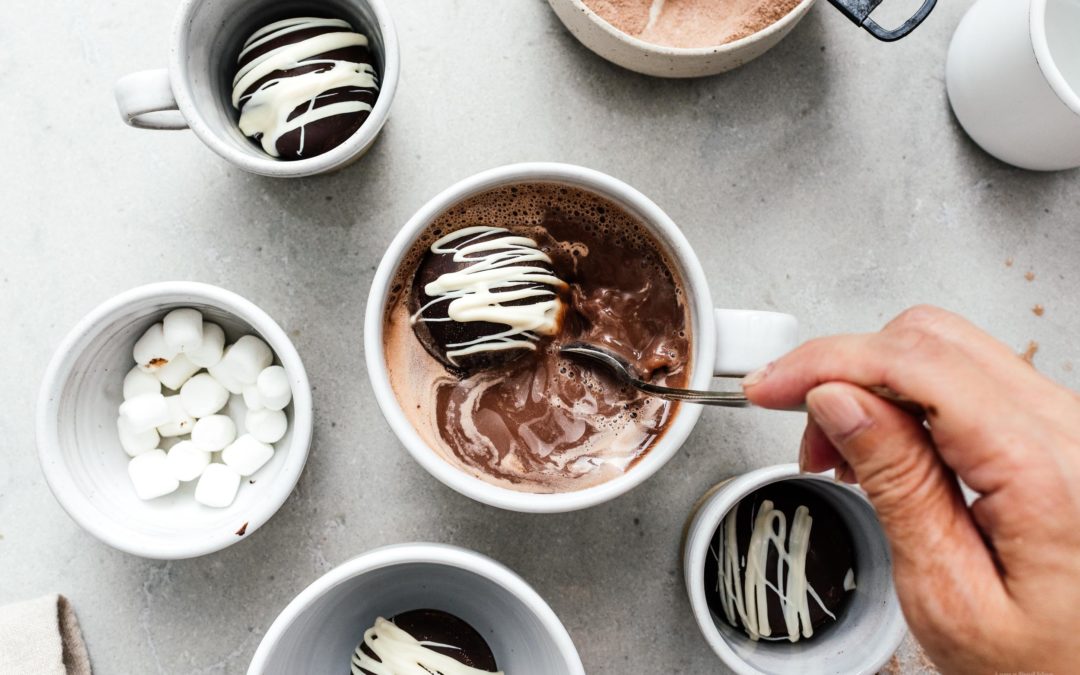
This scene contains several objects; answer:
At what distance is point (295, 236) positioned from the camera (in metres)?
1.07

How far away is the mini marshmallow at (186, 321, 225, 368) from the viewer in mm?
990

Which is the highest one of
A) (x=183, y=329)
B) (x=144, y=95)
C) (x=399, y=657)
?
(x=144, y=95)

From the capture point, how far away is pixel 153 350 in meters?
0.97

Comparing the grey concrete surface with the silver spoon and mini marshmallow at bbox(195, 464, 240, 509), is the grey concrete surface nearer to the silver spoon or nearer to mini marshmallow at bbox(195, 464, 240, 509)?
mini marshmallow at bbox(195, 464, 240, 509)

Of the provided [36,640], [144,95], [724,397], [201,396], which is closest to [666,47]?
[724,397]

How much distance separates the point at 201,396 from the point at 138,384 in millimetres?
73

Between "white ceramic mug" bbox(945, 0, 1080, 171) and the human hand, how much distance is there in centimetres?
46

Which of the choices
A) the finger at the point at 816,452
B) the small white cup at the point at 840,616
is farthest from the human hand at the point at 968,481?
the small white cup at the point at 840,616

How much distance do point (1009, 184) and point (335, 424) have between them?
→ 94 cm

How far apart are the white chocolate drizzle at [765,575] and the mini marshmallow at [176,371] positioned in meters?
0.67

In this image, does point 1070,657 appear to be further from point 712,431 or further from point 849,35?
point 849,35

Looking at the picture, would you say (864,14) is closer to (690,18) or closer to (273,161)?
(690,18)

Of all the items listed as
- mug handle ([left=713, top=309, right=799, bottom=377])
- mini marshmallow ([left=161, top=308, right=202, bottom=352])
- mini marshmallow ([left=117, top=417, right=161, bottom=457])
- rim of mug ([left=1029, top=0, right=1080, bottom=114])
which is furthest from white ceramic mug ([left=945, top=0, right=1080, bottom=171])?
mini marshmallow ([left=117, top=417, right=161, bottom=457])

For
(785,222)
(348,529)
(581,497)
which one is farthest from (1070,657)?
(348,529)
